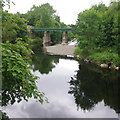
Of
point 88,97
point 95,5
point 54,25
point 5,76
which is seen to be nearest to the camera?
point 5,76

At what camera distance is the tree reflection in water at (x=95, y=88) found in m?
13.3

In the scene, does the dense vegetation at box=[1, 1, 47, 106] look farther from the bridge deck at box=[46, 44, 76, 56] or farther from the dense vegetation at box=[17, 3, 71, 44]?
the dense vegetation at box=[17, 3, 71, 44]

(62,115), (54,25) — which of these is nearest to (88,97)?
(62,115)

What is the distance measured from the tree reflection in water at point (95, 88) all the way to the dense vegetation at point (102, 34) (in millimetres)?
5806

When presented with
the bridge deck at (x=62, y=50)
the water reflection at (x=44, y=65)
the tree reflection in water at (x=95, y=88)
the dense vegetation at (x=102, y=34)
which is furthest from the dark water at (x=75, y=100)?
the bridge deck at (x=62, y=50)

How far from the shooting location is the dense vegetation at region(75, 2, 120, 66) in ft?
86.5

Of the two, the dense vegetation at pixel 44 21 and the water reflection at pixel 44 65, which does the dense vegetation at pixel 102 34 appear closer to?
the water reflection at pixel 44 65

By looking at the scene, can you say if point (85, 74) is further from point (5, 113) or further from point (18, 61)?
point (18, 61)

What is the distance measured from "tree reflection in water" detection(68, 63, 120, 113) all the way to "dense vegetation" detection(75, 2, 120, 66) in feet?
19.0

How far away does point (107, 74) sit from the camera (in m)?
21.8

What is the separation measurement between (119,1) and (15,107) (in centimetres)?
2514

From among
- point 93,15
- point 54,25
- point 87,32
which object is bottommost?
point 87,32

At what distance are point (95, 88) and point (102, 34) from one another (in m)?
16.4

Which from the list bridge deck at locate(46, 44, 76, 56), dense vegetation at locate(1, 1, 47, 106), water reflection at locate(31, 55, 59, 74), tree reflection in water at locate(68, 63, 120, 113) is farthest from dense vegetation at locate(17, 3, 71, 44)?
dense vegetation at locate(1, 1, 47, 106)
